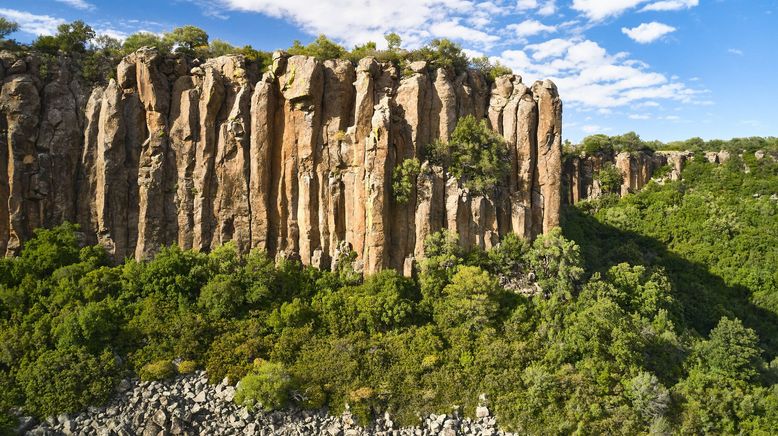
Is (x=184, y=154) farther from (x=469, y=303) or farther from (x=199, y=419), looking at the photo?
(x=469, y=303)

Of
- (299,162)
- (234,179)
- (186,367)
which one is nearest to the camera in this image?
(186,367)

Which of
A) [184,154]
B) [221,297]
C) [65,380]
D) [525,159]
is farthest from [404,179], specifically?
[65,380]

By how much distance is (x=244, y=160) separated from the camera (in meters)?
35.8

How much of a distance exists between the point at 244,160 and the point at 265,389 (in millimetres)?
16686

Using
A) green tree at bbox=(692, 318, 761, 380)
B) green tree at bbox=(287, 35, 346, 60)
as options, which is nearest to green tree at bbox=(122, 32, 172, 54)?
green tree at bbox=(287, 35, 346, 60)

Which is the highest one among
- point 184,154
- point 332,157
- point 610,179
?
point 184,154

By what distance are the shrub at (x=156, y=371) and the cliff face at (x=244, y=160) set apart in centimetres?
948

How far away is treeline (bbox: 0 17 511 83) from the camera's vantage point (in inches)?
1427

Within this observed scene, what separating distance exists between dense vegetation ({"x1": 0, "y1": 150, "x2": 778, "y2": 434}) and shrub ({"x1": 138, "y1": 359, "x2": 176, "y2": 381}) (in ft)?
0.22

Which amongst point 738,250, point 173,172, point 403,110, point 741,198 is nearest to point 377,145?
point 403,110

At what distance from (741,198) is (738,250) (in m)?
14.1

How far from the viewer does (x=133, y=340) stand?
29.5 metres

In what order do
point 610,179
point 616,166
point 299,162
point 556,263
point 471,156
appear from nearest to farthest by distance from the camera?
point 556,263
point 299,162
point 471,156
point 610,179
point 616,166

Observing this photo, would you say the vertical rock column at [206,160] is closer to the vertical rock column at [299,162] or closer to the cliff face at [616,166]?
the vertical rock column at [299,162]
